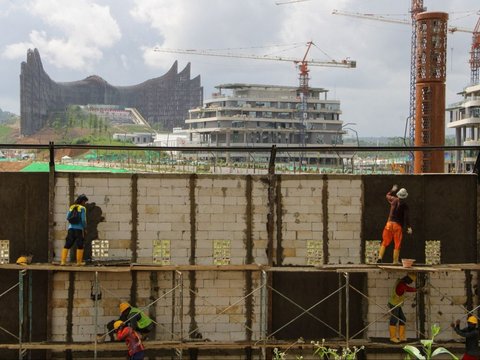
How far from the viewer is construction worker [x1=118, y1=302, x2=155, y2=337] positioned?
17.5 m

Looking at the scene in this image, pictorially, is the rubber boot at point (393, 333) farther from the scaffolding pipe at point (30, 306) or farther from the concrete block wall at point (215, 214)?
the scaffolding pipe at point (30, 306)

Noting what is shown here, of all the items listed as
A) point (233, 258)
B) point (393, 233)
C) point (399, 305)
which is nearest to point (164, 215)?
point (233, 258)

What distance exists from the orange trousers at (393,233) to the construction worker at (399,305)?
97cm

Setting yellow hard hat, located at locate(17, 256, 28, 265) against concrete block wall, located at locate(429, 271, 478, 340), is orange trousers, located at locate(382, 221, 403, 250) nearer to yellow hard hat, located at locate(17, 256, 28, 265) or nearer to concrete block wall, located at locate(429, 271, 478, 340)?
concrete block wall, located at locate(429, 271, 478, 340)

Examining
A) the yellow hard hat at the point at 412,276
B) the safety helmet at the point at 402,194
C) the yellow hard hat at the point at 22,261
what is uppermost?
the safety helmet at the point at 402,194

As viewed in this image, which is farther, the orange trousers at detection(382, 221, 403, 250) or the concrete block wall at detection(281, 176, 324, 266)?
the concrete block wall at detection(281, 176, 324, 266)

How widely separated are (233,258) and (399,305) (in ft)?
16.2

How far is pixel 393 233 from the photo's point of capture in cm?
1814

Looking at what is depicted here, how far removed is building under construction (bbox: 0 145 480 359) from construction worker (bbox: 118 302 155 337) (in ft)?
1.64

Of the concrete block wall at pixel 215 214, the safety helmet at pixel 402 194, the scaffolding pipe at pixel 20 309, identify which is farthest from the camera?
the concrete block wall at pixel 215 214

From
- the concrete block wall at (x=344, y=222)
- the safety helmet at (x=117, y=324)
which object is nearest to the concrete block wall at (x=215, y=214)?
the concrete block wall at (x=344, y=222)

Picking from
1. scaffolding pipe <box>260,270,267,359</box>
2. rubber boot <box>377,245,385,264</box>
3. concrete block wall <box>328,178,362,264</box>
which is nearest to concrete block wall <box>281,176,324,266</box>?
concrete block wall <box>328,178,362,264</box>

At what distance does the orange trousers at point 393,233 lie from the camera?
59.3ft

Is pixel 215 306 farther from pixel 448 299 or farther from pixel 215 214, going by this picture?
pixel 448 299
